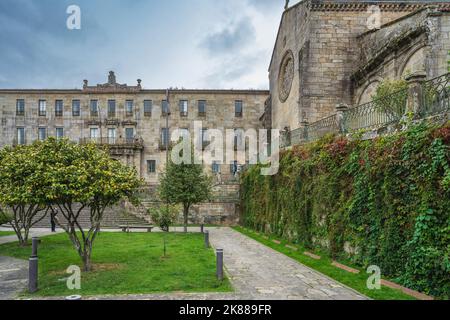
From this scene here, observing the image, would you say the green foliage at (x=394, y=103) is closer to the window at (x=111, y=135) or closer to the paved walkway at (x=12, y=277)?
the paved walkway at (x=12, y=277)

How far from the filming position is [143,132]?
36438 mm

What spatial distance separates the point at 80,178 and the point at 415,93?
8.76 m

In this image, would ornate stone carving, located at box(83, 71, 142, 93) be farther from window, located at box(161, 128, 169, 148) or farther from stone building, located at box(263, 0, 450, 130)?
stone building, located at box(263, 0, 450, 130)

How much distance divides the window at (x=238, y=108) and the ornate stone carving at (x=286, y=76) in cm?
1051

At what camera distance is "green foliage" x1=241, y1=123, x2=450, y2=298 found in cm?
634

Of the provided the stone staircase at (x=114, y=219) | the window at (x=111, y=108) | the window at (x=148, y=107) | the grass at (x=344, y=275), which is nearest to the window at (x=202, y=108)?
the window at (x=148, y=107)

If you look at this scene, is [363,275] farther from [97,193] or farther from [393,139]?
[97,193]

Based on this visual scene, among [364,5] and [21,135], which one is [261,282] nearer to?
[364,5]

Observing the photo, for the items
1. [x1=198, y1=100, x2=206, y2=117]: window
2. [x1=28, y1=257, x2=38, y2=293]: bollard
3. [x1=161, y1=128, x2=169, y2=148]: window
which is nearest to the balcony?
[x1=161, y1=128, x2=169, y2=148]: window

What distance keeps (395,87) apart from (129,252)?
1211 cm

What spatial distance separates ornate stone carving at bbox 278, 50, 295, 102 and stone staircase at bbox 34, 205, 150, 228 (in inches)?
582

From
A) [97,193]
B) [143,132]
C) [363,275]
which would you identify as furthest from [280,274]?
[143,132]

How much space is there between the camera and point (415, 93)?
7887 millimetres
